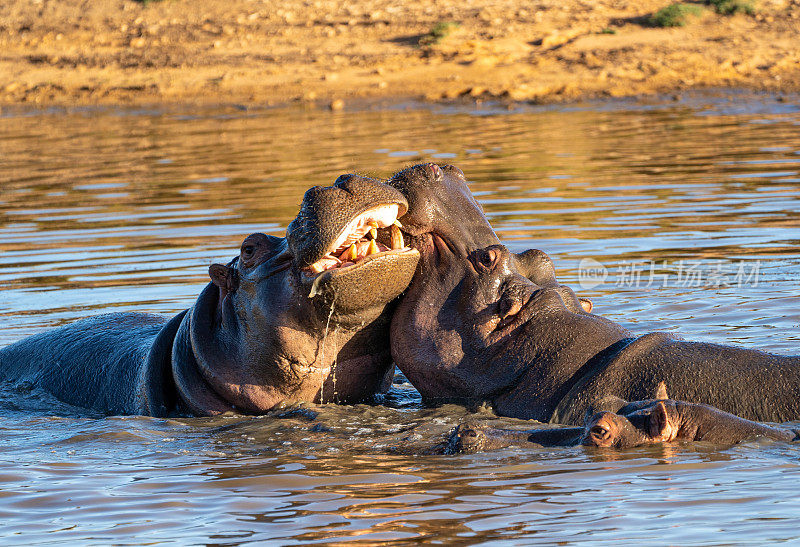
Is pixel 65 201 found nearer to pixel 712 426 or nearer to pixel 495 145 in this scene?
pixel 495 145

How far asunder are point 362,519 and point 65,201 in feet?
39.1

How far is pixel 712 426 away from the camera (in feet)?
16.9

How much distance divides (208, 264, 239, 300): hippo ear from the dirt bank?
63.9 feet

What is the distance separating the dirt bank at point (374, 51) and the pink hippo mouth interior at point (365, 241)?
19.5m

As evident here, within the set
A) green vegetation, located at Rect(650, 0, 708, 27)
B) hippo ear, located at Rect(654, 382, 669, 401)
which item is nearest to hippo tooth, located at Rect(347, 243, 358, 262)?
hippo ear, located at Rect(654, 382, 669, 401)

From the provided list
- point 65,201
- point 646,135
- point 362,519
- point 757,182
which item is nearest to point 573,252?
point 757,182

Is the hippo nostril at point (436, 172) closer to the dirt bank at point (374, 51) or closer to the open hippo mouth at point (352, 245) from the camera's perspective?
the open hippo mouth at point (352, 245)

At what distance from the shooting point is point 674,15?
89.5 feet

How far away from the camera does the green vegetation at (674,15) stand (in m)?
27.2

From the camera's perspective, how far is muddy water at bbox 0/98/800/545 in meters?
4.59

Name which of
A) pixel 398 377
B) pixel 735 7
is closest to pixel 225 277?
pixel 398 377

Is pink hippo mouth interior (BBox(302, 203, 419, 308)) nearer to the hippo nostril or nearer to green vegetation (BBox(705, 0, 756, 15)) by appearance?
the hippo nostril

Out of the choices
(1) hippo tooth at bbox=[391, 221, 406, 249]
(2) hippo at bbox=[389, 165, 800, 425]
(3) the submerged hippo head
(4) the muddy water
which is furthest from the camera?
(1) hippo tooth at bbox=[391, 221, 406, 249]

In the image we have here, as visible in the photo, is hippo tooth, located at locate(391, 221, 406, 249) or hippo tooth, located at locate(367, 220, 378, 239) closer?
hippo tooth, located at locate(367, 220, 378, 239)
